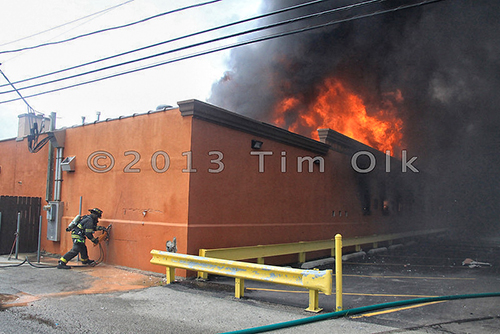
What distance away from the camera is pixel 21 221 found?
40.3 ft

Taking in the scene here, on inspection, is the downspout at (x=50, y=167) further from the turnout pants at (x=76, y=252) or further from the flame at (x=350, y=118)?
the flame at (x=350, y=118)

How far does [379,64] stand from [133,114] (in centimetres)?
1656

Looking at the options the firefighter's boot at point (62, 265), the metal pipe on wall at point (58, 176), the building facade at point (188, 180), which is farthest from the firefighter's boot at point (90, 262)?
the metal pipe on wall at point (58, 176)

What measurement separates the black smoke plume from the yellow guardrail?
15.3m

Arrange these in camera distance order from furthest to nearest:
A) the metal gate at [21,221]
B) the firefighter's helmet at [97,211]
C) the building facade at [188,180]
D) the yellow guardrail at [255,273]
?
the metal gate at [21,221] → the firefighter's helmet at [97,211] → the building facade at [188,180] → the yellow guardrail at [255,273]

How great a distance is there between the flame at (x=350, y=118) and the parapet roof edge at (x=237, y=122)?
829 centimetres

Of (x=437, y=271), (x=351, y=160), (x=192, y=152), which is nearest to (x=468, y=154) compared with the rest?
(x=351, y=160)

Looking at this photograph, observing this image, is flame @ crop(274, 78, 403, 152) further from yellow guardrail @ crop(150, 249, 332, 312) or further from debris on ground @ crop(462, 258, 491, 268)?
yellow guardrail @ crop(150, 249, 332, 312)

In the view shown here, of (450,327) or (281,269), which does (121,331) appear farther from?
(450,327)

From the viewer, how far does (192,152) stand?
9.17 meters

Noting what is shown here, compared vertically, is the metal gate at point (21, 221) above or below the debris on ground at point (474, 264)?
above

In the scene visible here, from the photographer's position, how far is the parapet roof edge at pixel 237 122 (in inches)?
360

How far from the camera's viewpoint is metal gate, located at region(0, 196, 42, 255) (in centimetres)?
1185

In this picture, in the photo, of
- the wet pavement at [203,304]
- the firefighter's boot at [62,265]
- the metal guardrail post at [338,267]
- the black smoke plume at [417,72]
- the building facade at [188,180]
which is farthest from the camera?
the black smoke plume at [417,72]
